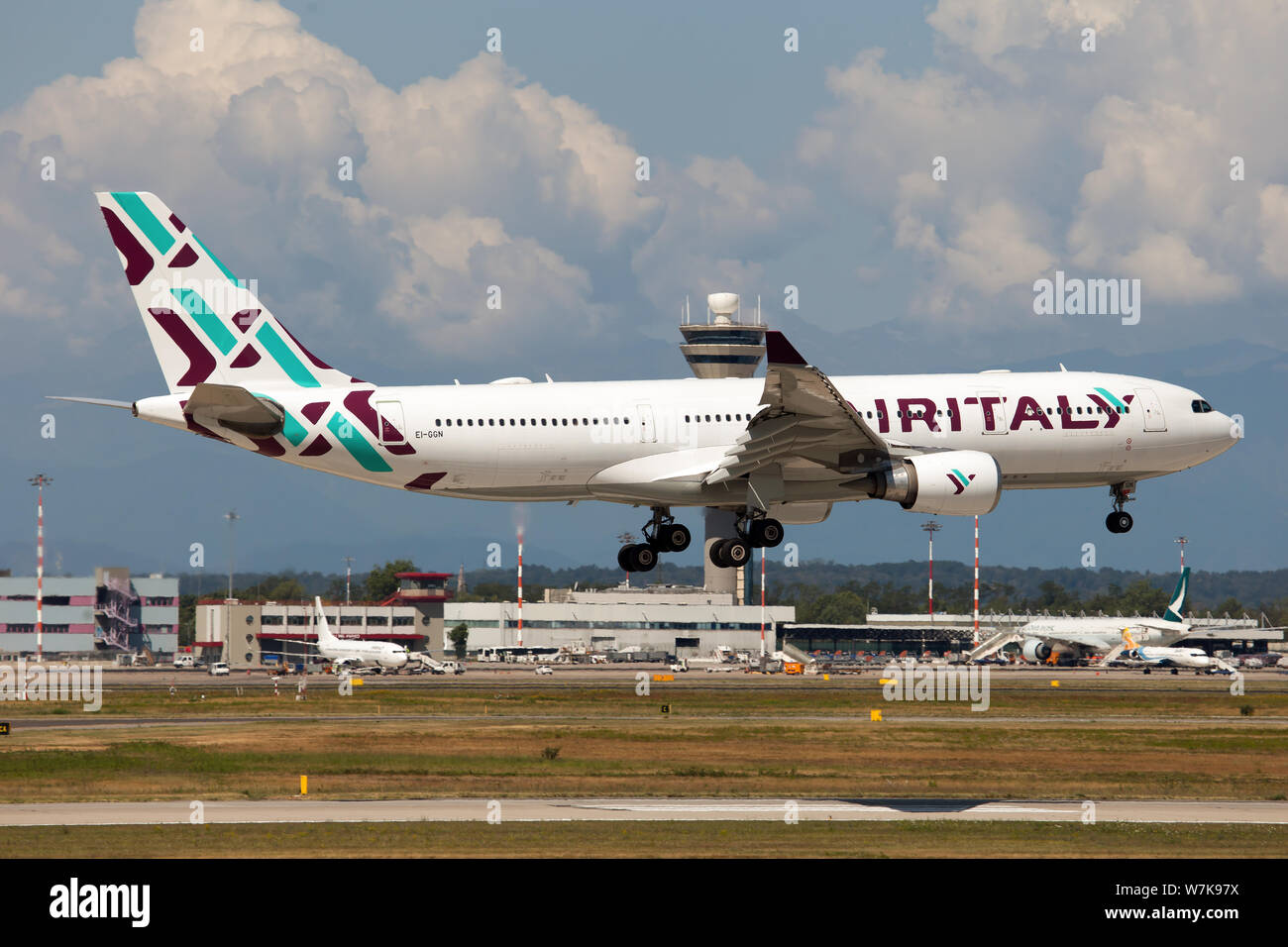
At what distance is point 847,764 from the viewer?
42.2m

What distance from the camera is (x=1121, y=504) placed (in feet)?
176

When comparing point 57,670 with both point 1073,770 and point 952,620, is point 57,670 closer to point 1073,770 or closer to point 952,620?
point 1073,770

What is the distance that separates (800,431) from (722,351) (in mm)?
149874

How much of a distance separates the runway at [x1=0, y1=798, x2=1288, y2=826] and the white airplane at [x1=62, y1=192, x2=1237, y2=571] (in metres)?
14.0

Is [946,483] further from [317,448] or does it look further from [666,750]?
[317,448]

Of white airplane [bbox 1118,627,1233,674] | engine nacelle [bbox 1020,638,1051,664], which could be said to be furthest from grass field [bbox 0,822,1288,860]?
engine nacelle [bbox 1020,638,1051,664]

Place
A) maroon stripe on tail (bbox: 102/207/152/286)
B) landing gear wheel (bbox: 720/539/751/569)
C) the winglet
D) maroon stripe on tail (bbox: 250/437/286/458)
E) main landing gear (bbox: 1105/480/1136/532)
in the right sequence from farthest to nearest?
main landing gear (bbox: 1105/480/1136/532), landing gear wheel (bbox: 720/539/751/569), maroon stripe on tail (bbox: 102/207/152/286), maroon stripe on tail (bbox: 250/437/286/458), the winglet

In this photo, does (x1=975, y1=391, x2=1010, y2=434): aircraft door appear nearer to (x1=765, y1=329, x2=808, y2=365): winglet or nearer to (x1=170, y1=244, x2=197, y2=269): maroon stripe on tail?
(x1=765, y1=329, x2=808, y2=365): winglet

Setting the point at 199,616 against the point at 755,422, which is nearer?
the point at 755,422

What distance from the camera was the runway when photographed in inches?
1222

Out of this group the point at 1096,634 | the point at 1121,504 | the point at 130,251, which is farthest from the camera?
the point at 1096,634

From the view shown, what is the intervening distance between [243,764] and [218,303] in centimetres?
1476

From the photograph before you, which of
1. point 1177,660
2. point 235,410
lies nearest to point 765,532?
point 235,410
